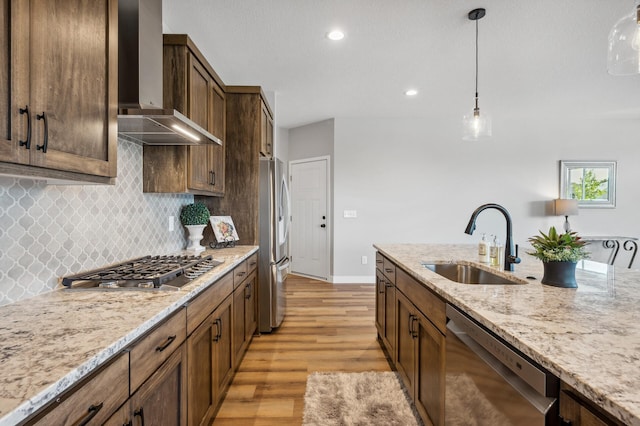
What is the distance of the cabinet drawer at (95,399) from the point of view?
0.71 m

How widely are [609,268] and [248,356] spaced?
2525 millimetres

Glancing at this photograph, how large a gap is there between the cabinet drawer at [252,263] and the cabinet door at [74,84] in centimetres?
162

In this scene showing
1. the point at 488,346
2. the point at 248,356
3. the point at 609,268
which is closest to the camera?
the point at 488,346

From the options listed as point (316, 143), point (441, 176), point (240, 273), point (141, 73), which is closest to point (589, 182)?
point (441, 176)

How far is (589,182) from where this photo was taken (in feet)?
17.4

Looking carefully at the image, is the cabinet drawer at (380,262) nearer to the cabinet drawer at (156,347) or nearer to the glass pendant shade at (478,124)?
the glass pendant shade at (478,124)

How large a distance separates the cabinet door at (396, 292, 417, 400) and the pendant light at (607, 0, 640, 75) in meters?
1.55

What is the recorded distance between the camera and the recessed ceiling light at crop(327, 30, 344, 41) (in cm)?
273

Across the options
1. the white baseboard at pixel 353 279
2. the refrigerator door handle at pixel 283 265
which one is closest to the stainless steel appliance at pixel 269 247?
the refrigerator door handle at pixel 283 265

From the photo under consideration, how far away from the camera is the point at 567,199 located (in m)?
5.18

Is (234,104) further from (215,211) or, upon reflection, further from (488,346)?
(488,346)

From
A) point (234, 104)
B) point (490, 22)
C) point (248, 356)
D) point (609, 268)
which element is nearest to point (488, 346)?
point (609, 268)

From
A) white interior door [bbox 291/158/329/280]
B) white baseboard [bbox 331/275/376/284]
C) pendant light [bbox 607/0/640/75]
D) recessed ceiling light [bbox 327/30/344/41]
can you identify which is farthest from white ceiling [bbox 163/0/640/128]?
white baseboard [bbox 331/275/376/284]

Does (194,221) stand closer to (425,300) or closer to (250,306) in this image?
(250,306)
